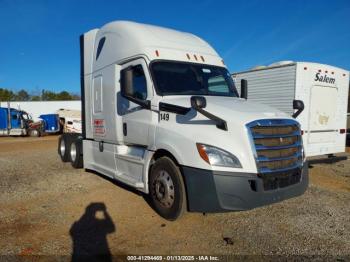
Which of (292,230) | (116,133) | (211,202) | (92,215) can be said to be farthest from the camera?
(116,133)

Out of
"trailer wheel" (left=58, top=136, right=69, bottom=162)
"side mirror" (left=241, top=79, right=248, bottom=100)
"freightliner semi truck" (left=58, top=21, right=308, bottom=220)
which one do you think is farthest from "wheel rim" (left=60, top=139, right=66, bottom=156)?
"side mirror" (left=241, top=79, right=248, bottom=100)

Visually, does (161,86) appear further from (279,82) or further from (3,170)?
(3,170)

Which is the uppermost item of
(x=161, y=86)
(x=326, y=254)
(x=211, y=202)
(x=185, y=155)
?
(x=161, y=86)

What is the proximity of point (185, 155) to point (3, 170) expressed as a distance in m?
7.40

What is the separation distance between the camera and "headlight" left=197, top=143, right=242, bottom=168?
13.9 feet

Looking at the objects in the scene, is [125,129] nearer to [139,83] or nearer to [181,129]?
[139,83]

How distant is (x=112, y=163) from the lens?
6.73m

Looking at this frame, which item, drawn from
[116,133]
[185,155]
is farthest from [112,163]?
[185,155]

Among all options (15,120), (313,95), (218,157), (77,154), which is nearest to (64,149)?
(77,154)

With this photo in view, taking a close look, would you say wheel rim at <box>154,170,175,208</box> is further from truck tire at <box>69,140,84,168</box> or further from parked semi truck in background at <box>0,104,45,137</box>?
parked semi truck in background at <box>0,104,45,137</box>

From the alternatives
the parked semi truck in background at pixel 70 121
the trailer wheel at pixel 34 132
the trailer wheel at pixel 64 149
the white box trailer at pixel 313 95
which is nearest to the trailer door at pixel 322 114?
the white box trailer at pixel 313 95

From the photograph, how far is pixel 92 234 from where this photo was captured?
4.52m

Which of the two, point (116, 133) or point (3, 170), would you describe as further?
point (3, 170)

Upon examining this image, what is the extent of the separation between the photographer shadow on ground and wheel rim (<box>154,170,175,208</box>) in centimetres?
87
